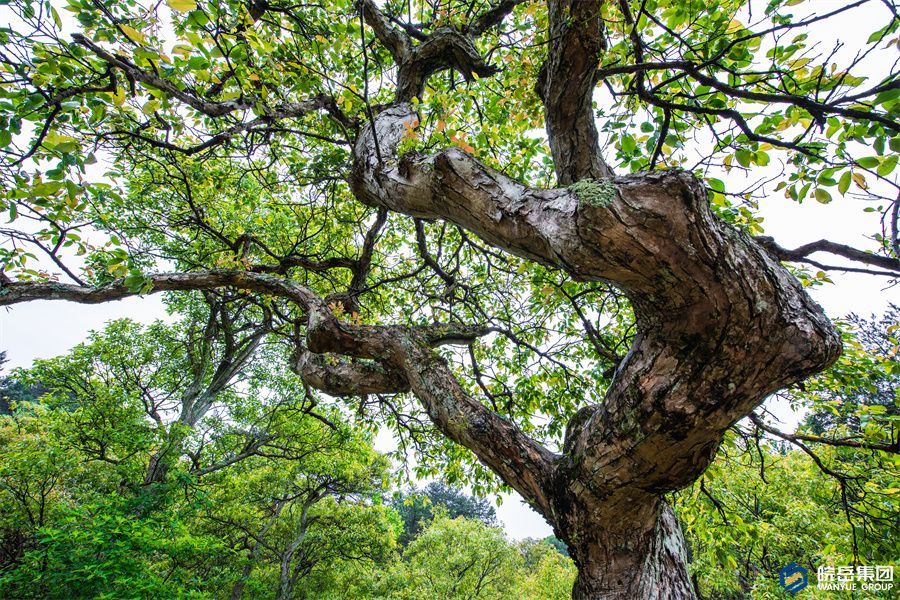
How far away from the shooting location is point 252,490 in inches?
452

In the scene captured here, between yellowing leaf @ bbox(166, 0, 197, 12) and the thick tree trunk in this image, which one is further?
the thick tree trunk

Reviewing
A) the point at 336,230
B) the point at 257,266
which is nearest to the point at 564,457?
the point at 257,266

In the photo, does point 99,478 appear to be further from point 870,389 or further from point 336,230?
point 870,389

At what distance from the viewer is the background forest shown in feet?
13.7

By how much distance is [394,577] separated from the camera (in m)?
12.2

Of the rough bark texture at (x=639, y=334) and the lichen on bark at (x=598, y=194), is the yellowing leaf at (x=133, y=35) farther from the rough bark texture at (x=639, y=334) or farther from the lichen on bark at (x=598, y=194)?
the lichen on bark at (x=598, y=194)

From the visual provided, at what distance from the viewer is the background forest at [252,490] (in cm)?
417

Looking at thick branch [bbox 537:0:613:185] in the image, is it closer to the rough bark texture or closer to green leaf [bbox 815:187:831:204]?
the rough bark texture

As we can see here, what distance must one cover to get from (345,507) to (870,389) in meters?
12.8

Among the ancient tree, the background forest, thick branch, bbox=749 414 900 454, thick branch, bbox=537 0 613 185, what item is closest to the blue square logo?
the background forest

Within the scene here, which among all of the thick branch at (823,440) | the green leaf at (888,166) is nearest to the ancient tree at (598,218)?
the green leaf at (888,166)

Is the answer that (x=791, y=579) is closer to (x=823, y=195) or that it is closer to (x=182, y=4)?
(x=823, y=195)

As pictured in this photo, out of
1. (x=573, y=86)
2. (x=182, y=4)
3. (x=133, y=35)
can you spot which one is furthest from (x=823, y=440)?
(x=133, y=35)

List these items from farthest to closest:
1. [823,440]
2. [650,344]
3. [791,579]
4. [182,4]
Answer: [791,579] < [823,440] < [650,344] < [182,4]
